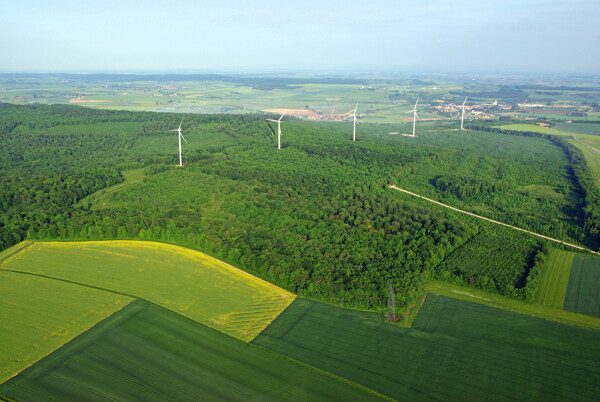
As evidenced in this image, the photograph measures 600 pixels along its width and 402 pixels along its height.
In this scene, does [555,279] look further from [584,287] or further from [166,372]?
[166,372]

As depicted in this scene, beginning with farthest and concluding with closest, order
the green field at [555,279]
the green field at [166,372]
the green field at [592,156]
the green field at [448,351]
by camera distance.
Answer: the green field at [592,156]
the green field at [555,279]
the green field at [448,351]
the green field at [166,372]

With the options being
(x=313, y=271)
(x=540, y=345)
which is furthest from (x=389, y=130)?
(x=540, y=345)

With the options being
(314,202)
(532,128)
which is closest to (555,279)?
(314,202)

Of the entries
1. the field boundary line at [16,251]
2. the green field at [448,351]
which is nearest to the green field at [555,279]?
the green field at [448,351]

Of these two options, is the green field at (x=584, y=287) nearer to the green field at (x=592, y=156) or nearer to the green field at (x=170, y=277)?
the green field at (x=170, y=277)

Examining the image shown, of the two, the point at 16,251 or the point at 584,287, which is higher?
the point at 16,251

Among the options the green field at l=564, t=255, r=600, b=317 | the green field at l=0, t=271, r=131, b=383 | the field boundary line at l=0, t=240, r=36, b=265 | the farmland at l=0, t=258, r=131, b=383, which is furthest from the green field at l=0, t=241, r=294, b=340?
the green field at l=564, t=255, r=600, b=317
